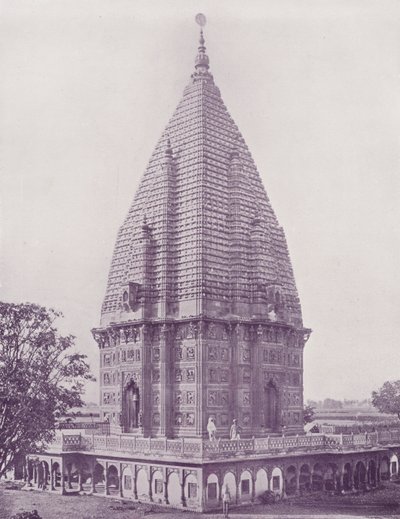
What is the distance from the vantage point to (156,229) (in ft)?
132

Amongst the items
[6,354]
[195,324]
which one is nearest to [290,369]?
[195,324]

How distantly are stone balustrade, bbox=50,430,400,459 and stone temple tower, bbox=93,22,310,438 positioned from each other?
9.10ft

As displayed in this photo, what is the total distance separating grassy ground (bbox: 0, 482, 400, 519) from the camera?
29.4 meters

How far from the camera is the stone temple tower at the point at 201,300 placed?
36875 millimetres

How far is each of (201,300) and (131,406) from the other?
716 centimetres

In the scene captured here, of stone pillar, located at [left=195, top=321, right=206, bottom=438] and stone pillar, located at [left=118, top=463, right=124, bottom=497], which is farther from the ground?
stone pillar, located at [left=195, top=321, right=206, bottom=438]

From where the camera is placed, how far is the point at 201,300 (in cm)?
3678

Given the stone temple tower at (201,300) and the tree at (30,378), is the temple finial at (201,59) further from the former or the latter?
the tree at (30,378)

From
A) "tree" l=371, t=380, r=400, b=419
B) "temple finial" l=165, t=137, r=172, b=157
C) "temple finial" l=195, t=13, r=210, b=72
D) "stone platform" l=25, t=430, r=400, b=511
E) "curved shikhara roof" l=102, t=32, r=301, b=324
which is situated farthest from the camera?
"tree" l=371, t=380, r=400, b=419

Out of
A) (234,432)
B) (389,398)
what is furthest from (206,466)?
(389,398)

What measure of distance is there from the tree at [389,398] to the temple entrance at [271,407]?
2742 cm

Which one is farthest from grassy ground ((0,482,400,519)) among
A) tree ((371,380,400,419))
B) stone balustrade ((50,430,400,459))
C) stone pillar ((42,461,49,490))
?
tree ((371,380,400,419))

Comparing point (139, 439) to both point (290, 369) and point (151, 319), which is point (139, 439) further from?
point (290, 369)

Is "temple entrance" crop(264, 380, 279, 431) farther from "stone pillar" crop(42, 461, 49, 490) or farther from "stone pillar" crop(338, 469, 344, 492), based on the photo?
"stone pillar" crop(42, 461, 49, 490)
